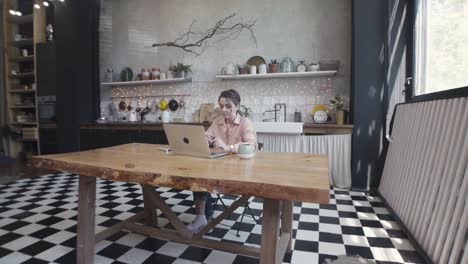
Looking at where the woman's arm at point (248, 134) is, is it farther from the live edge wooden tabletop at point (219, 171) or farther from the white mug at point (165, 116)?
the white mug at point (165, 116)

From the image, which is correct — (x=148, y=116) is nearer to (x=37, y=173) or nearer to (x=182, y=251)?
(x=37, y=173)

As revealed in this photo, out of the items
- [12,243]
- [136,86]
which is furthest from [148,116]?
[12,243]

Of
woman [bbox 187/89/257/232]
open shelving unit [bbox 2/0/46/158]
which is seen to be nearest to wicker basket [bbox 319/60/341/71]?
woman [bbox 187/89/257/232]

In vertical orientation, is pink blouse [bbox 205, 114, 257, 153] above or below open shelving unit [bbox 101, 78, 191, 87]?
below

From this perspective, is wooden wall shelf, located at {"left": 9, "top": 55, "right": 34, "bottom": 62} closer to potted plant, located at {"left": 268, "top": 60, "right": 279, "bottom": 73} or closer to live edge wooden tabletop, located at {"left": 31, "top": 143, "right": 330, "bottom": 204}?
potted plant, located at {"left": 268, "top": 60, "right": 279, "bottom": 73}

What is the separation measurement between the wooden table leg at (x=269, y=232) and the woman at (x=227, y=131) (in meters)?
0.95

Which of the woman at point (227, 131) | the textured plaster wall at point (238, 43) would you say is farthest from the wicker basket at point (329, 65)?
the woman at point (227, 131)

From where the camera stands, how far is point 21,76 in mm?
6102

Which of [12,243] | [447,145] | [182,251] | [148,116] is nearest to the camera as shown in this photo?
[447,145]

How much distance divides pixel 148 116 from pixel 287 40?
2.96m

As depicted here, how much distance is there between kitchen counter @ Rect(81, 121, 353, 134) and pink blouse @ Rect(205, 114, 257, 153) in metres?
1.68

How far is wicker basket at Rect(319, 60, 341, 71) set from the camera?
4047 millimetres

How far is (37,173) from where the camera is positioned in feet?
15.4

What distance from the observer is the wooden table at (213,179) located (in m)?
1.19
